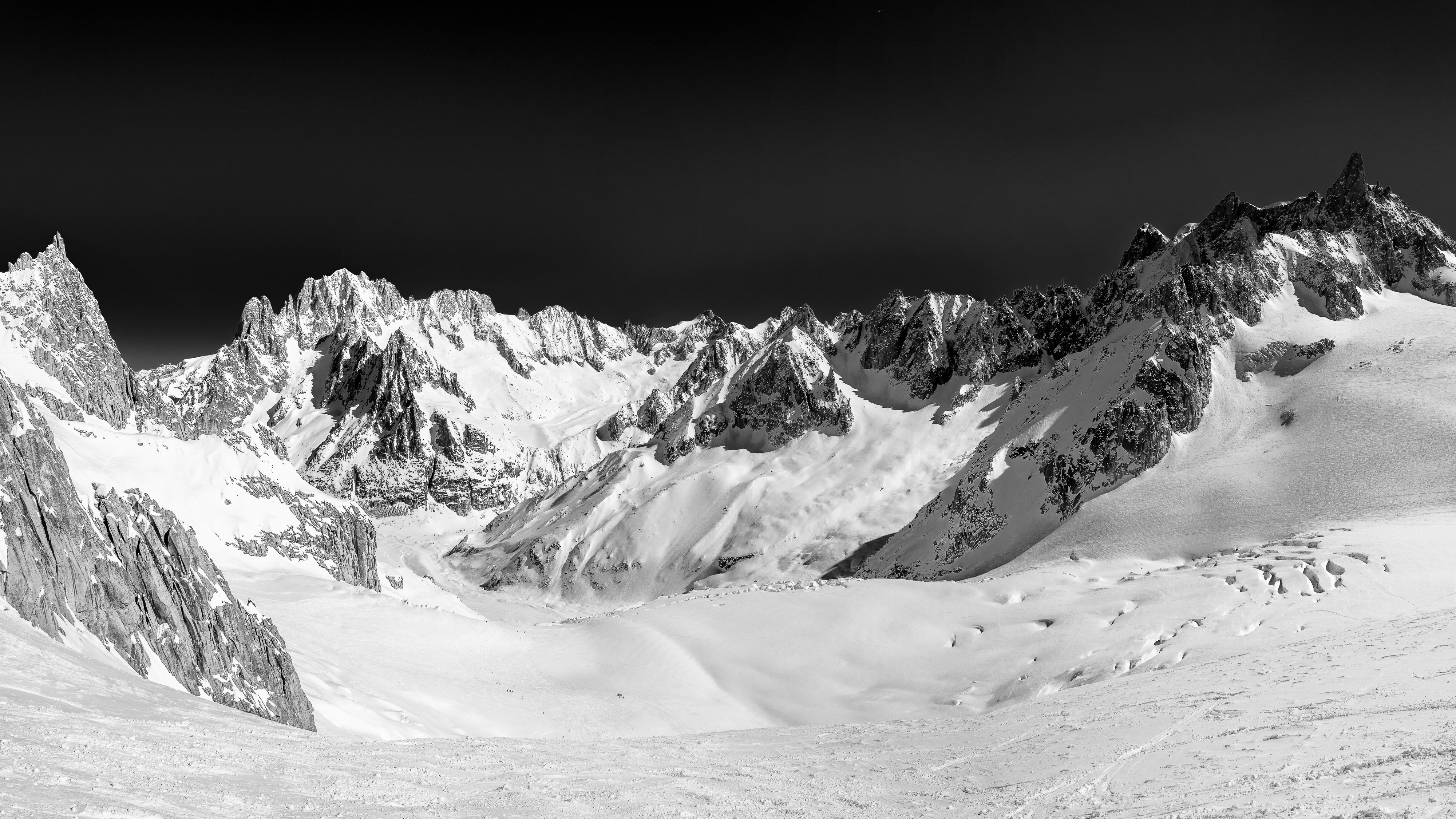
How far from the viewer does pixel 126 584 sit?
24.4 metres

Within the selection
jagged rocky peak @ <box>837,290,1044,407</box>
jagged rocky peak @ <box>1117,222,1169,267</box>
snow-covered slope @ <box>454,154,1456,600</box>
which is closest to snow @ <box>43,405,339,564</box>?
snow-covered slope @ <box>454,154,1456,600</box>

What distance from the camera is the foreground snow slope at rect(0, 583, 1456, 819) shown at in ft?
42.4

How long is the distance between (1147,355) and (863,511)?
157 ft

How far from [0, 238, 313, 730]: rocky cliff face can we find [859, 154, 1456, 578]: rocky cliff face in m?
81.5

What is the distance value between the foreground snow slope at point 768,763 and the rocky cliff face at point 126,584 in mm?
2950

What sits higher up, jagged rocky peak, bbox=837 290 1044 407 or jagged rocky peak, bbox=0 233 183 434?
jagged rocky peak, bbox=837 290 1044 407

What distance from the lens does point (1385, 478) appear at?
7819 centimetres

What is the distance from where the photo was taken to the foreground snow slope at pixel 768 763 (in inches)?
509

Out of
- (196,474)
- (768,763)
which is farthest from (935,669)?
(196,474)

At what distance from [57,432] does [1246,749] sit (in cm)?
5653

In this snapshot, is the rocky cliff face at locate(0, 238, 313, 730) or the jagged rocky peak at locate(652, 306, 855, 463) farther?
the jagged rocky peak at locate(652, 306, 855, 463)

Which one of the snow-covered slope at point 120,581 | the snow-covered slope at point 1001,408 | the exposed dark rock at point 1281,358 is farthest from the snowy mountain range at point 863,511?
the snow-covered slope at point 1001,408

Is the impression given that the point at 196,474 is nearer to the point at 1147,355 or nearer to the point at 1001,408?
the point at 1147,355

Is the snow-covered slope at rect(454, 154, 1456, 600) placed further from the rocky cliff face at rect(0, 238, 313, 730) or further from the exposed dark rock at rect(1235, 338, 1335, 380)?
the rocky cliff face at rect(0, 238, 313, 730)
